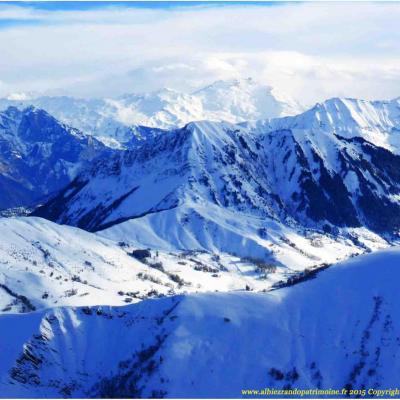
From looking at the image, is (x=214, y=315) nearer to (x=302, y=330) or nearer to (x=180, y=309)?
(x=180, y=309)

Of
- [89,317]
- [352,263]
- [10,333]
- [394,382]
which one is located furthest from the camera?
[352,263]

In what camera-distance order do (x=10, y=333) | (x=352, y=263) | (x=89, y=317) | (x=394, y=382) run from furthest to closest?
(x=352, y=263), (x=89, y=317), (x=10, y=333), (x=394, y=382)

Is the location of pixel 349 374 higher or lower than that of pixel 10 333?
lower

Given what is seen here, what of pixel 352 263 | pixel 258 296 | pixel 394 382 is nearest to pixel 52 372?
pixel 258 296

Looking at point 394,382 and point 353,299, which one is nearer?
point 394,382

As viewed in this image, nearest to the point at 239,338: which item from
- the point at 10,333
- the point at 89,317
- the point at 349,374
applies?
the point at 349,374

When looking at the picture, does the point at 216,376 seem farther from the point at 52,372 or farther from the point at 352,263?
the point at 352,263
